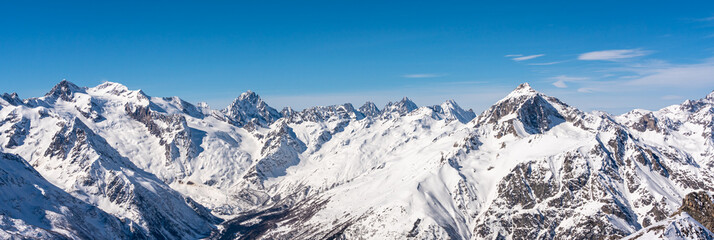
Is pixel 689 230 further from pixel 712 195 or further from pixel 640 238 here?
pixel 712 195

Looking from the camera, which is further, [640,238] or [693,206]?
[693,206]

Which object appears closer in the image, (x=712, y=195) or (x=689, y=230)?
(x=689, y=230)

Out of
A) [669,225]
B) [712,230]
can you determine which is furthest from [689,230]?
[712,230]

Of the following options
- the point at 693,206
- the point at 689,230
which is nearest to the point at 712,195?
the point at 693,206

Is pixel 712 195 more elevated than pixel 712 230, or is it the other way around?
pixel 712 195

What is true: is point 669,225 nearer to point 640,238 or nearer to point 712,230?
point 640,238

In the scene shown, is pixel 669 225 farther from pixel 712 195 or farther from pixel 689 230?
pixel 712 195
